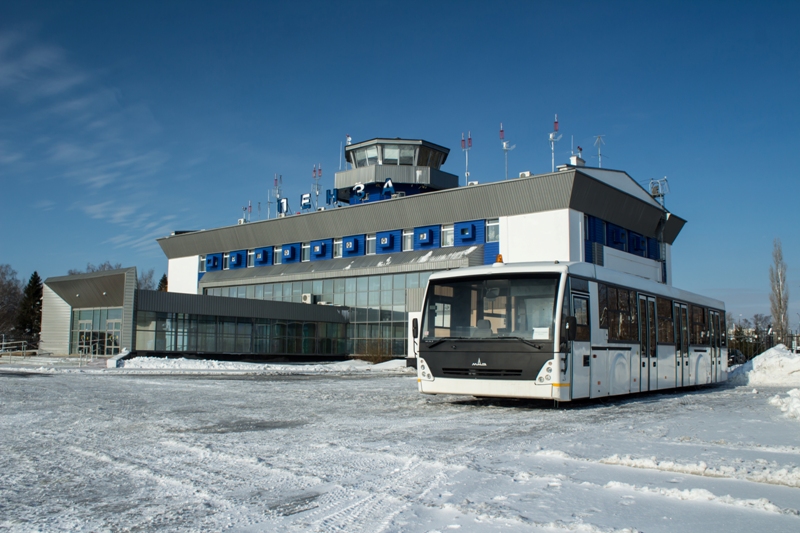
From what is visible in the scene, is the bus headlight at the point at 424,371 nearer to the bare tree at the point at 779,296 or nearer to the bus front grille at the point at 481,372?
the bus front grille at the point at 481,372

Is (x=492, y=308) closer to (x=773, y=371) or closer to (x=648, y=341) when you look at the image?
(x=648, y=341)

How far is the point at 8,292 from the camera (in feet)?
295

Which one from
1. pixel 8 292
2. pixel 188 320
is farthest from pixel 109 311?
pixel 8 292

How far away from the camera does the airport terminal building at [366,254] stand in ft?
128

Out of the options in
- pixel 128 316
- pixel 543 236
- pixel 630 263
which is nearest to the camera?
pixel 128 316

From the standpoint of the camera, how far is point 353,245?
48.8 meters

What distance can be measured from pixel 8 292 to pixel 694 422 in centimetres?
9713

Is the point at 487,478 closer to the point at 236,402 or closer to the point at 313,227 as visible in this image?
the point at 236,402

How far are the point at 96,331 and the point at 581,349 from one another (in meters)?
34.4

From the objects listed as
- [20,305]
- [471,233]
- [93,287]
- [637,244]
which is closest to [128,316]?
[93,287]

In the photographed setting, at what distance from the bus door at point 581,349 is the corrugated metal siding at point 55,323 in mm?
37208

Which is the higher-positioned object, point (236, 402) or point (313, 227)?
point (313, 227)

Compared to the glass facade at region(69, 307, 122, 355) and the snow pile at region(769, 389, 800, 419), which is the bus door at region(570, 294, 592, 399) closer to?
the snow pile at region(769, 389, 800, 419)

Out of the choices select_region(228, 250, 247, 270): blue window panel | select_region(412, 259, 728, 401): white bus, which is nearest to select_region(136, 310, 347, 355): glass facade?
select_region(228, 250, 247, 270): blue window panel
